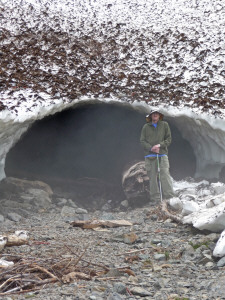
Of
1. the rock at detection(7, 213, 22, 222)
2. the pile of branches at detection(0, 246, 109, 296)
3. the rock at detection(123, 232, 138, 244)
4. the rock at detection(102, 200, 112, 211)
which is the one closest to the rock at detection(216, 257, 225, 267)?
the pile of branches at detection(0, 246, 109, 296)

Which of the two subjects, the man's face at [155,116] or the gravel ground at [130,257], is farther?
the man's face at [155,116]

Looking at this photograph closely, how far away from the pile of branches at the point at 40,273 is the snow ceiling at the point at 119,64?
4480mm

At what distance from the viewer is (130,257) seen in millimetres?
4820

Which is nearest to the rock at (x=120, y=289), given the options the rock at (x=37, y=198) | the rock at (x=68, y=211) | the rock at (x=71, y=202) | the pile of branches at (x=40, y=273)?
the pile of branches at (x=40, y=273)

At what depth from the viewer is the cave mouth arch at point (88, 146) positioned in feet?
39.3

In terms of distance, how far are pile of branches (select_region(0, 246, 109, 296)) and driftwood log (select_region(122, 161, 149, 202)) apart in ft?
17.1

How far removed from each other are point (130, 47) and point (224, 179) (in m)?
6.14

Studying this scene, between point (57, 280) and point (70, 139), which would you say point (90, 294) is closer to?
point (57, 280)

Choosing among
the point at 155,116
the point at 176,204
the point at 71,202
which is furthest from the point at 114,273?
the point at 71,202

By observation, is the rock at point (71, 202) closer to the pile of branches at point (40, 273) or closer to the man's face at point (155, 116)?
the man's face at point (155, 116)

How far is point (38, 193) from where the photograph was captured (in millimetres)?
9281

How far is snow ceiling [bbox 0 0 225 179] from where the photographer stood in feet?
31.1

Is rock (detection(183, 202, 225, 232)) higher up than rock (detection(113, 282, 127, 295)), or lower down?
higher up

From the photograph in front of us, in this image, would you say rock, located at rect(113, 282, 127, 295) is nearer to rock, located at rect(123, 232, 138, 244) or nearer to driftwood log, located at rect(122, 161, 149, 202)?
rock, located at rect(123, 232, 138, 244)
